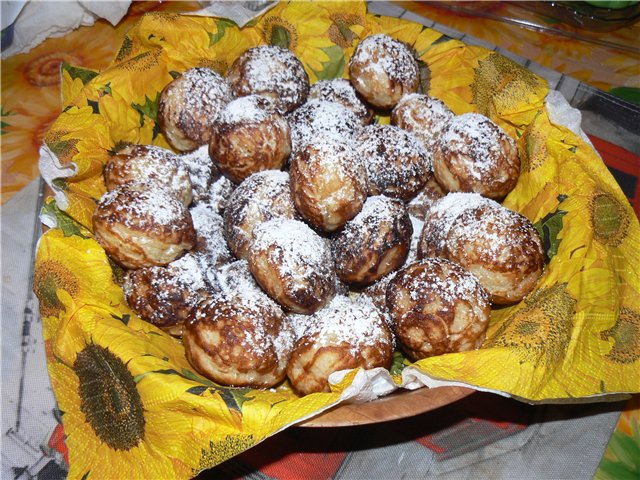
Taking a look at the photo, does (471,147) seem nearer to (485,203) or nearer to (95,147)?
(485,203)

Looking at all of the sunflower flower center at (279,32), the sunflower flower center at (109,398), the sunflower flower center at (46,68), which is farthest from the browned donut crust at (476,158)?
the sunflower flower center at (46,68)

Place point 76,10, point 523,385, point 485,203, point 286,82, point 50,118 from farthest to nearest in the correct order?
point 76,10 → point 50,118 → point 286,82 → point 485,203 → point 523,385

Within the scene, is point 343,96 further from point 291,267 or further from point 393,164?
point 291,267

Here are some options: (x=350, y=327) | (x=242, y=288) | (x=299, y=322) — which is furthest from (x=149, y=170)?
(x=350, y=327)

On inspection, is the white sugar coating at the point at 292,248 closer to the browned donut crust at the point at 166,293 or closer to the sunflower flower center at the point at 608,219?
the browned donut crust at the point at 166,293

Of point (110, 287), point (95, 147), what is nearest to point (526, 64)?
point (95, 147)

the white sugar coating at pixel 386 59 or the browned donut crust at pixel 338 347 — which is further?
the white sugar coating at pixel 386 59

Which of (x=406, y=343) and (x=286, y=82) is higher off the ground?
(x=286, y=82)
